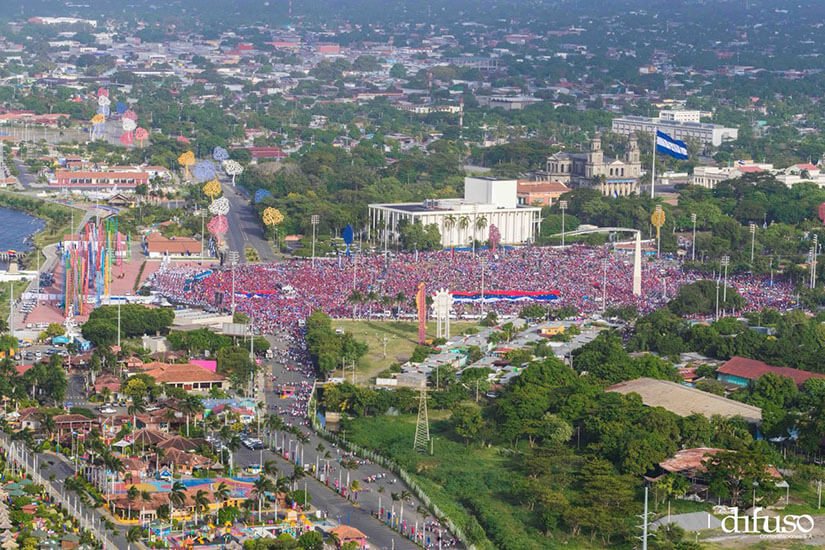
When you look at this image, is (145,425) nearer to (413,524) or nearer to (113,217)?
(413,524)

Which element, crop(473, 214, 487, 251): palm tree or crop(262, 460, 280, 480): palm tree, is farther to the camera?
crop(473, 214, 487, 251): palm tree

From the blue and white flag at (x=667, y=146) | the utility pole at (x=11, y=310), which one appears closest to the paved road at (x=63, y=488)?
the utility pole at (x=11, y=310)

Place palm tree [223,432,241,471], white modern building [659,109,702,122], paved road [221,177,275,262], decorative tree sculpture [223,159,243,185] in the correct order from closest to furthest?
palm tree [223,432,241,471]
paved road [221,177,275,262]
decorative tree sculpture [223,159,243,185]
white modern building [659,109,702,122]

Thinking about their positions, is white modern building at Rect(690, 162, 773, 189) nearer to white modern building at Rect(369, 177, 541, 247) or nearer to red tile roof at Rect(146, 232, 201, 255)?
white modern building at Rect(369, 177, 541, 247)

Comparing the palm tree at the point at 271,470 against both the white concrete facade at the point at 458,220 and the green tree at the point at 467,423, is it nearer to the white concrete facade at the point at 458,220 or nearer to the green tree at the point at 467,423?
the green tree at the point at 467,423

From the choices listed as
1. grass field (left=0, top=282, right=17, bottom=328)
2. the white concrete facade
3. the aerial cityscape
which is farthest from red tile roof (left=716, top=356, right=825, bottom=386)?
the white concrete facade

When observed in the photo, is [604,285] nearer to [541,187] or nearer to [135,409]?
[135,409]

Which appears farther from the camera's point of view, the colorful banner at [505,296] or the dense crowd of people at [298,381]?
the colorful banner at [505,296]

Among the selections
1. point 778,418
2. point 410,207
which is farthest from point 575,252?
point 778,418
